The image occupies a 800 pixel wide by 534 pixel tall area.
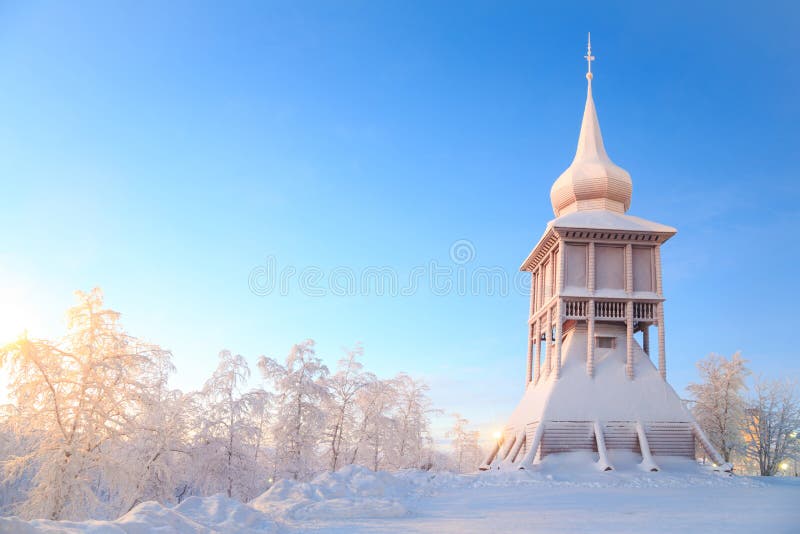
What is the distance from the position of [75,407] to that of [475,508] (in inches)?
418

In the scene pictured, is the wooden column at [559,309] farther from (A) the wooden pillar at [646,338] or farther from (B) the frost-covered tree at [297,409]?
(B) the frost-covered tree at [297,409]

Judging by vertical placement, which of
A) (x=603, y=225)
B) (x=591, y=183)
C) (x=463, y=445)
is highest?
(x=591, y=183)

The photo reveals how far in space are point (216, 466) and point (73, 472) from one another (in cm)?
1507

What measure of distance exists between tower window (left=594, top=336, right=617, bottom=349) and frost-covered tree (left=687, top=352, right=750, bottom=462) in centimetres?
1555

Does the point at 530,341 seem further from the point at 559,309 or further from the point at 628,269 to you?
the point at 628,269

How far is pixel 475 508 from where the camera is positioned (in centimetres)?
1585

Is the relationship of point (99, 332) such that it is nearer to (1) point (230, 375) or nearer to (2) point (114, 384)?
(2) point (114, 384)

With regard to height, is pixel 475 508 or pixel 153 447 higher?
pixel 153 447

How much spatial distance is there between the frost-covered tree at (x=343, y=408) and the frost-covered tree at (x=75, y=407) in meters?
21.7

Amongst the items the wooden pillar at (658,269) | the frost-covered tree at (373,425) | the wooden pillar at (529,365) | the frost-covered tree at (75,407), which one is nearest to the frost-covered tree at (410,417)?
the frost-covered tree at (373,425)

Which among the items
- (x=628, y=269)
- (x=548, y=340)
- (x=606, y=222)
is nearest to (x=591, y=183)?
(x=606, y=222)

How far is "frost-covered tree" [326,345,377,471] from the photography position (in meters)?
37.8

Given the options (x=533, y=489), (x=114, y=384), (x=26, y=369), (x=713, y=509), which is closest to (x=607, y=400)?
(x=533, y=489)

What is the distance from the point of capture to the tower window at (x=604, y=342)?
3344 cm
